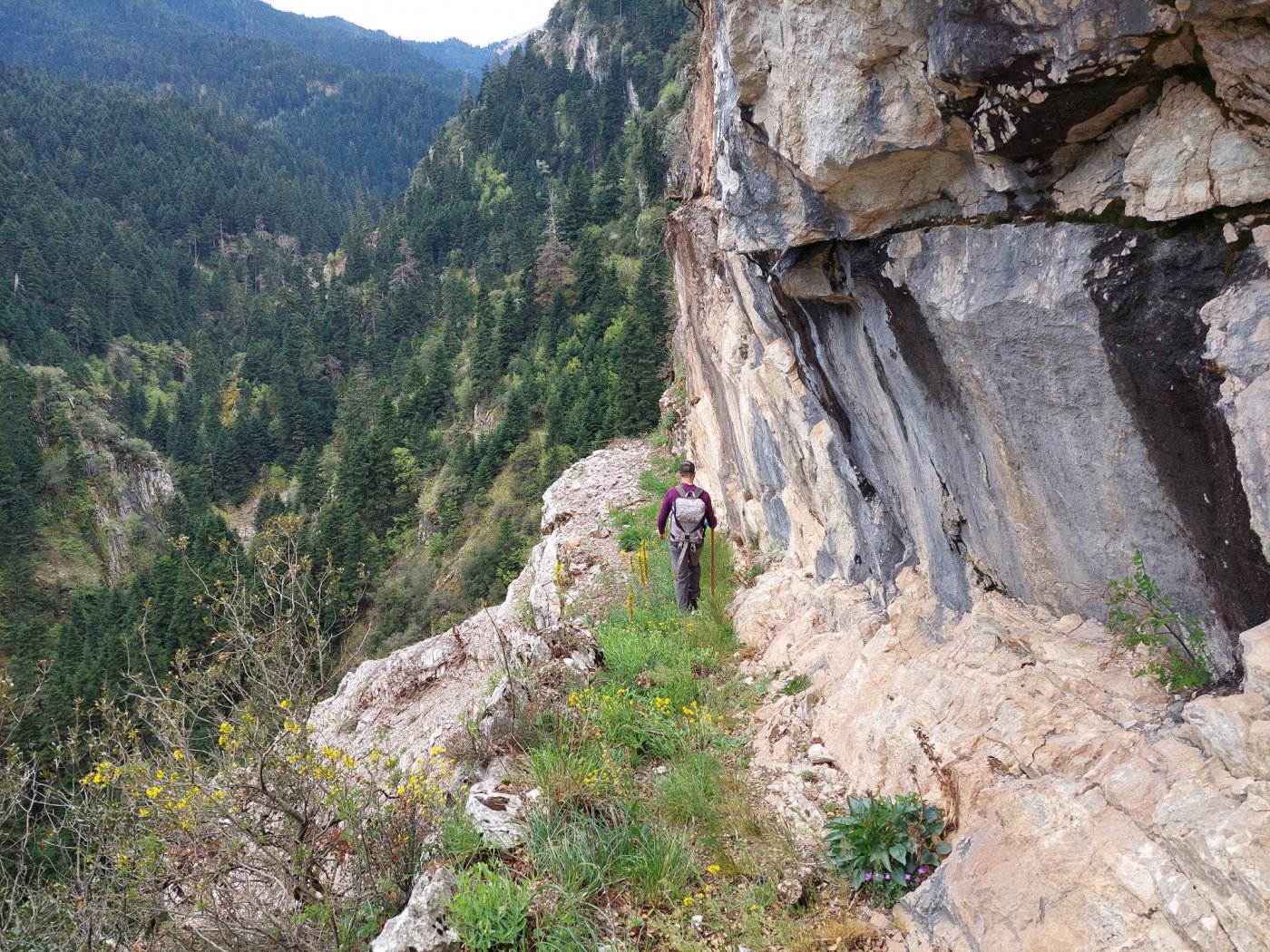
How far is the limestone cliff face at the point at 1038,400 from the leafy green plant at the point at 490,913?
158cm

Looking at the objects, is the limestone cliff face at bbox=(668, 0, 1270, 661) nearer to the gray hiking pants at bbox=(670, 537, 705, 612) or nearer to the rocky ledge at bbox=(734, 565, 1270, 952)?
the rocky ledge at bbox=(734, 565, 1270, 952)

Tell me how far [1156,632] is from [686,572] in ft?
15.6

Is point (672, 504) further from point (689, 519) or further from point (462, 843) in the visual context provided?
point (462, 843)

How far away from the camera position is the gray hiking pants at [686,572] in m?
7.38

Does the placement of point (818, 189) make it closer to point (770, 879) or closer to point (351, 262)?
point (770, 879)

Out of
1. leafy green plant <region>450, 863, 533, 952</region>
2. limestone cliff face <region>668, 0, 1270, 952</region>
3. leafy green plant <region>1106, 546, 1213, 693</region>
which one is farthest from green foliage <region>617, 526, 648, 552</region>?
leafy green plant <region>1106, 546, 1213, 693</region>

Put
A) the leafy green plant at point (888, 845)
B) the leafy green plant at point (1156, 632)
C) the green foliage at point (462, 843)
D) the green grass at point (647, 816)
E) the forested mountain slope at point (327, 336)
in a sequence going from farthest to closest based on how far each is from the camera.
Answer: the forested mountain slope at point (327, 336) → the green foliage at point (462, 843) → the green grass at point (647, 816) → the leafy green plant at point (888, 845) → the leafy green plant at point (1156, 632)

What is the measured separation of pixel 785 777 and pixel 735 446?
510 cm

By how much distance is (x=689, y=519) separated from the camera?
7215mm

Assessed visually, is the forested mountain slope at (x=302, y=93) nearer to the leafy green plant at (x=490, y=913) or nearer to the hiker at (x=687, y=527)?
the hiker at (x=687, y=527)

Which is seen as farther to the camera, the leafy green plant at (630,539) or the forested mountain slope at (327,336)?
the forested mountain slope at (327,336)

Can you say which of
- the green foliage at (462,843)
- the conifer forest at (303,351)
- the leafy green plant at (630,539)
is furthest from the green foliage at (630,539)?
the green foliage at (462,843)

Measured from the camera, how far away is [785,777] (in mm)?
4621

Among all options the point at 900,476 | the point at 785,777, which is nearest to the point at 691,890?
the point at 785,777
